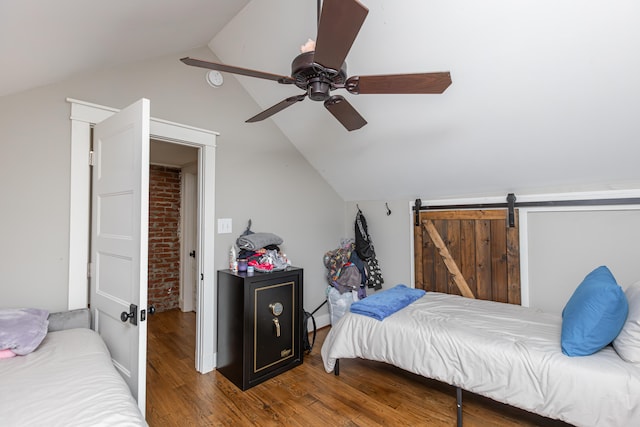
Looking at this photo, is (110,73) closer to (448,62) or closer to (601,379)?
(448,62)

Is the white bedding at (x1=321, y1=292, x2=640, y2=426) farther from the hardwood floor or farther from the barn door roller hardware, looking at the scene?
the barn door roller hardware

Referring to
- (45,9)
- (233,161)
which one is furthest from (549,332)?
(45,9)

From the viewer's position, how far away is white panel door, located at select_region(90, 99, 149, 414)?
57.2 inches

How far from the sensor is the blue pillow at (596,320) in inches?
62.5

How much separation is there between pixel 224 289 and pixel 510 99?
2.61m

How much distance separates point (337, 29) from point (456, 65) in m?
1.20

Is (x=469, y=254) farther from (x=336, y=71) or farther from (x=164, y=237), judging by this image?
(x=164, y=237)

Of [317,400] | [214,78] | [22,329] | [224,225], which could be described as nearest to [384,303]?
[317,400]

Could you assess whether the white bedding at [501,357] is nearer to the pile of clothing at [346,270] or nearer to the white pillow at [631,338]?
the white pillow at [631,338]

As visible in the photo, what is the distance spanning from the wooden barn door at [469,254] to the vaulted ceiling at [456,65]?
0.34m

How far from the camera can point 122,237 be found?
1.63 meters

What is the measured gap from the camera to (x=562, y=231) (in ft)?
8.29

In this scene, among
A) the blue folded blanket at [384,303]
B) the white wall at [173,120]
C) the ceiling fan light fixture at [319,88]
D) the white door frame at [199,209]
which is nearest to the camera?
the ceiling fan light fixture at [319,88]

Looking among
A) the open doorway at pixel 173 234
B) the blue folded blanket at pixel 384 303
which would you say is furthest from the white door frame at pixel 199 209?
the open doorway at pixel 173 234
